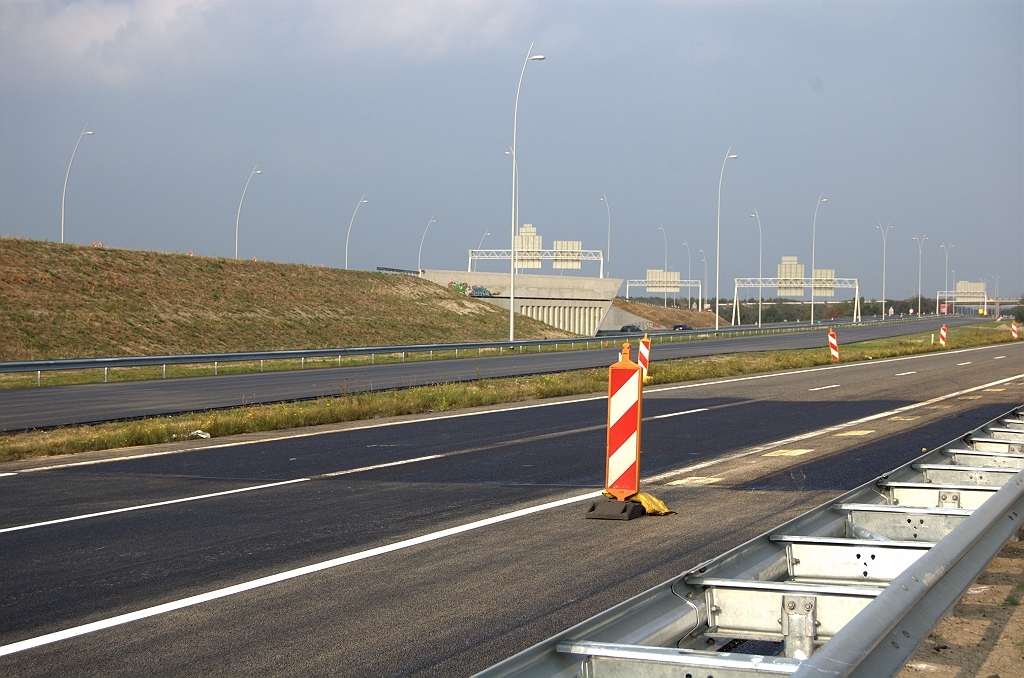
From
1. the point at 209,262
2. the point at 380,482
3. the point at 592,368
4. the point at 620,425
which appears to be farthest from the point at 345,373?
the point at 209,262

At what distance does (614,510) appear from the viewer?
8547 millimetres

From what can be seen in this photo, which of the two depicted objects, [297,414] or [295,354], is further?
[295,354]

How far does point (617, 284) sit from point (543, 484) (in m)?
90.2

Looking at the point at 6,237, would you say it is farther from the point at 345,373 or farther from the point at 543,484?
the point at 543,484

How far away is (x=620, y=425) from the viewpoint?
29.3 ft

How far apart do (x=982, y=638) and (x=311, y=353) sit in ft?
112

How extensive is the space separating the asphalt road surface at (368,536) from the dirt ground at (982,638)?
178 centimetres

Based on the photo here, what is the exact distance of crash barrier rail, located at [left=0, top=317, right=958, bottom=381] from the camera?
28.7 m

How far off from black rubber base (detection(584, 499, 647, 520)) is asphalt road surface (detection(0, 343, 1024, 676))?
0.45 ft

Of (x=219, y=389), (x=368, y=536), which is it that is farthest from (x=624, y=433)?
(x=219, y=389)

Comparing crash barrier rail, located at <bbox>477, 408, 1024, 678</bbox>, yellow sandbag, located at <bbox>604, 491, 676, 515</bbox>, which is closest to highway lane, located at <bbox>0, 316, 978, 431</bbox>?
yellow sandbag, located at <bbox>604, 491, 676, 515</bbox>

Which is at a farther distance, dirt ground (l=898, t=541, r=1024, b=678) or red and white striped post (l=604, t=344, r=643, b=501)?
red and white striped post (l=604, t=344, r=643, b=501)

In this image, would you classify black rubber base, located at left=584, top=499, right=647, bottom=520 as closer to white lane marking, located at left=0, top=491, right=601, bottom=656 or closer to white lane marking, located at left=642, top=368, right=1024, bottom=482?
A: white lane marking, located at left=0, top=491, right=601, bottom=656

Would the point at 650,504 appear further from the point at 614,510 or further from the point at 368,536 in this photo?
the point at 368,536
